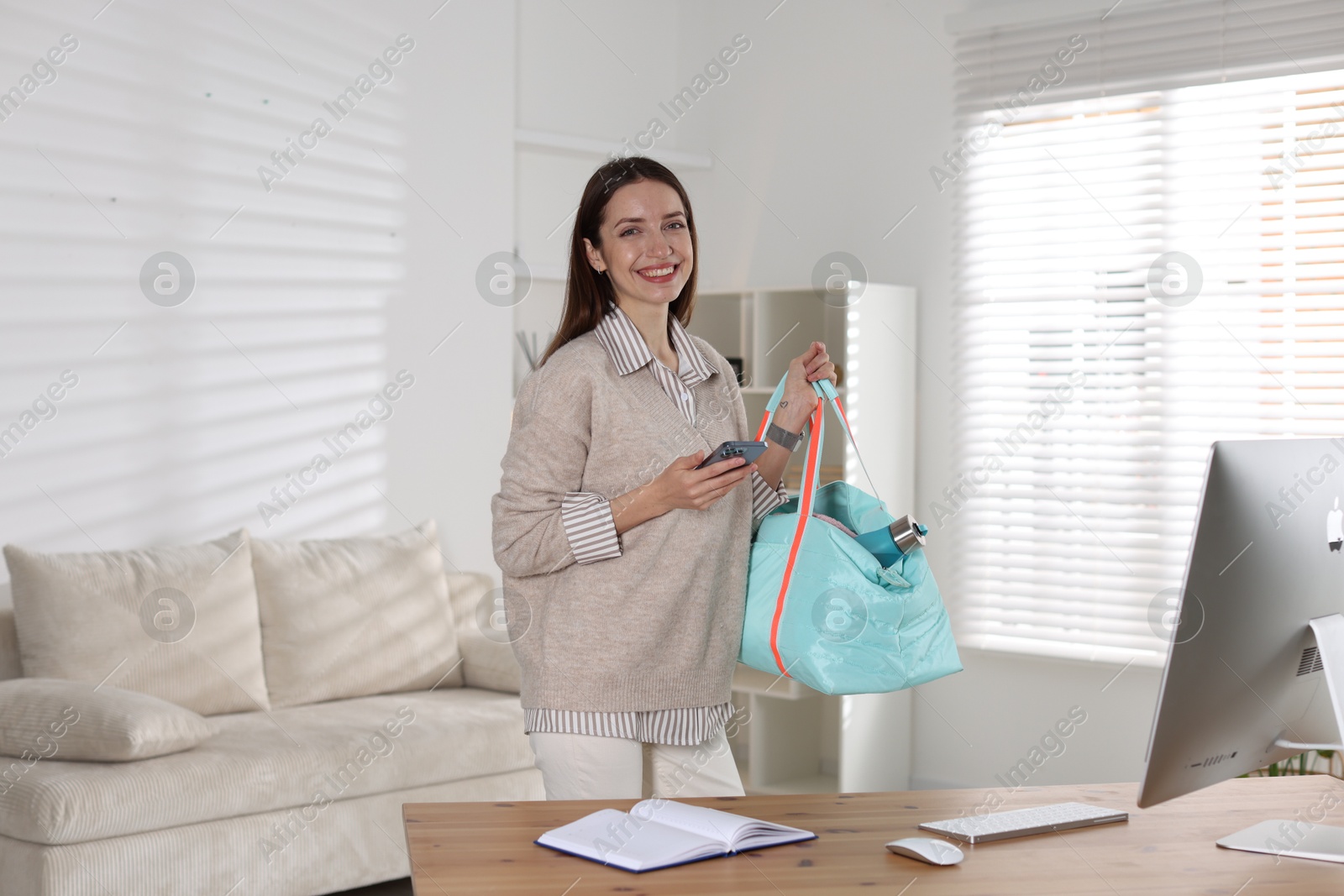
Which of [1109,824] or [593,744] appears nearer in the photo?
[1109,824]

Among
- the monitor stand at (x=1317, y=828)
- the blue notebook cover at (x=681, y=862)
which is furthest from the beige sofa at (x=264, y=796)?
the monitor stand at (x=1317, y=828)

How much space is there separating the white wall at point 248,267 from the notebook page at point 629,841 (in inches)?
100

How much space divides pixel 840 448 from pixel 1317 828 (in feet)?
9.14

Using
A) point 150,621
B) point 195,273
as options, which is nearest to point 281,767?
point 150,621

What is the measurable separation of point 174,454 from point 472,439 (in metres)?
1.04

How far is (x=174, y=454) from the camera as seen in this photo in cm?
360

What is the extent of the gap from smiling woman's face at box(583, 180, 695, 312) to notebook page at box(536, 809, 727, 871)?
79 centimetres

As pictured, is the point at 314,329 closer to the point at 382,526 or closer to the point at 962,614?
the point at 382,526

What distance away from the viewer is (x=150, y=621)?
3229 millimetres

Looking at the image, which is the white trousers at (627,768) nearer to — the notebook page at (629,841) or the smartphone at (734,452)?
the notebook page at (629,841)

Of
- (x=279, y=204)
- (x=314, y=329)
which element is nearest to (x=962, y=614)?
(x=314, y=329)

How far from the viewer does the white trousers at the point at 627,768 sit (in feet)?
5.50

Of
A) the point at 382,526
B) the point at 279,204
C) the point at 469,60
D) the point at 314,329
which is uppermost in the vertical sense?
the point at 469,60

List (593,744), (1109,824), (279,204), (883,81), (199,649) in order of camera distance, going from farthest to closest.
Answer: (883,81) → (279,204) → (199,649) → (593,744) → (1109,824)
